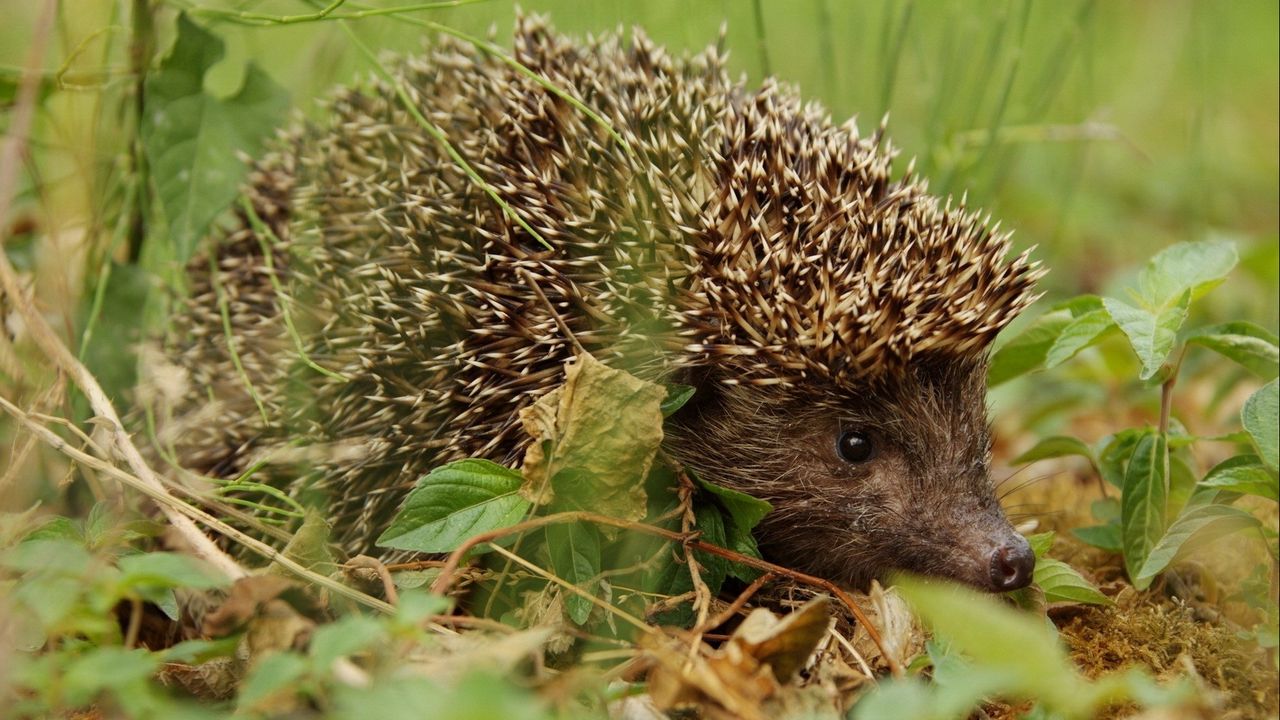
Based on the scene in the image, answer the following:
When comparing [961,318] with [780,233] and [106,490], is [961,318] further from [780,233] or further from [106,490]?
[106,490]

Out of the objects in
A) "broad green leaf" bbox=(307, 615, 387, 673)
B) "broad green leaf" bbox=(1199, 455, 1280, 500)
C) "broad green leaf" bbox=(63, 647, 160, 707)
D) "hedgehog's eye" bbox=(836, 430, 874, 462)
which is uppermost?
"broad green leaf" bbox=(1199, 455, 1280, 500)

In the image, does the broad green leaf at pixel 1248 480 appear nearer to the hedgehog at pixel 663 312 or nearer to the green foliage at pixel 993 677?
the hedgehog at pixel 663 312

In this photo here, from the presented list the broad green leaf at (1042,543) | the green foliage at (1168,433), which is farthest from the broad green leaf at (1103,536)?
the broad green leaf at (1042,543)

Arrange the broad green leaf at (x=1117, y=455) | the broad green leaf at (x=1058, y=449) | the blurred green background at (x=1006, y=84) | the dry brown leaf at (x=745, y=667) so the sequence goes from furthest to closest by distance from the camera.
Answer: the blurred green background at (x=1006, y=84) → the broad green leaf at (x=1058, y=449) → the broad green leaf at (x=1117, y=455) → the dry brown leaf at (x=745, y=667)

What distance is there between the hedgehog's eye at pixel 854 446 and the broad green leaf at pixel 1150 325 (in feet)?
2.83

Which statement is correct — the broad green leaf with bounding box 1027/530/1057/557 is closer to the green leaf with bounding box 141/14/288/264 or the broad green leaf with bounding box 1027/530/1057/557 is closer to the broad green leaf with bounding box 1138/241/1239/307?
the broad green leaf with bounding box 1138/241/1239/307

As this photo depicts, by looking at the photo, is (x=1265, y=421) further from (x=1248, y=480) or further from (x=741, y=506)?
(x=741, y=506)

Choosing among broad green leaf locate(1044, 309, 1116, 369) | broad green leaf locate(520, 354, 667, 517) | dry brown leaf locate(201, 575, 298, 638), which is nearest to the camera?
dry brown leaf locate(201, 575, 298, 638)

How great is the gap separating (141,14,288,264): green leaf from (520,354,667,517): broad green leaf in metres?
1.57

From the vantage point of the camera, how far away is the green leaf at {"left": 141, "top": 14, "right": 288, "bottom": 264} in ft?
13.7

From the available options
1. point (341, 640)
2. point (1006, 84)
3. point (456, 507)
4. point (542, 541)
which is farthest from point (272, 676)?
point (1006, 84)

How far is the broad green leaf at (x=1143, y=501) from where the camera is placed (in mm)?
3717

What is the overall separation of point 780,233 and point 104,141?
10.1ft

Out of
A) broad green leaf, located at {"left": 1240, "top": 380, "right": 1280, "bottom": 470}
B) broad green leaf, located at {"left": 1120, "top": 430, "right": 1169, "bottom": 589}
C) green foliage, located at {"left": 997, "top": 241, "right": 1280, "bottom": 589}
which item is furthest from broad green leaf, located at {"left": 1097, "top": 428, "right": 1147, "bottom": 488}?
broad green leaf, located at {"left": 1240, "top": 380, "right": 1280, "bottom": 470}
